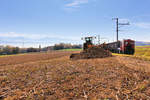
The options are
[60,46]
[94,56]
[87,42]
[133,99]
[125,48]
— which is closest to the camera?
[133,99]

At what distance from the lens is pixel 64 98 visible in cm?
290

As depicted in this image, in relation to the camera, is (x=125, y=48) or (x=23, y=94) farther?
(x=125, y=48)

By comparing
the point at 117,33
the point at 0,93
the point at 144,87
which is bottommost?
the point at 0,93

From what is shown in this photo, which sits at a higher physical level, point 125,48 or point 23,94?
point 125,48

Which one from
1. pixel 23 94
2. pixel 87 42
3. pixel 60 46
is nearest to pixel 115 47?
pixel 87 42

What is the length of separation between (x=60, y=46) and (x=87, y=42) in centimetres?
7515

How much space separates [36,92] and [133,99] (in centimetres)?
293

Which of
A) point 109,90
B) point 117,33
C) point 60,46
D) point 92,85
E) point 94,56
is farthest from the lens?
point 60,46

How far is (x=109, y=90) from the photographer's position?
10.7 ft

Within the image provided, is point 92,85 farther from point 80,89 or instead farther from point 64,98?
point 64,98

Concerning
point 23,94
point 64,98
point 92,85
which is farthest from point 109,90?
point 23,94

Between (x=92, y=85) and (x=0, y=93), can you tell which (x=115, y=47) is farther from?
(x=0, y=93)

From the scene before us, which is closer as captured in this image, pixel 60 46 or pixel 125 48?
pixel 125 48

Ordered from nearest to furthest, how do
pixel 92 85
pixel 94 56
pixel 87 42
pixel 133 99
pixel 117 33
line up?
pixel 133 99 < pixel 92 85 < pixel 94 56 < pixel 87 42 < pixel 117 33
